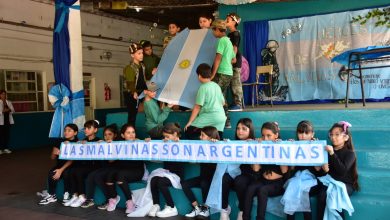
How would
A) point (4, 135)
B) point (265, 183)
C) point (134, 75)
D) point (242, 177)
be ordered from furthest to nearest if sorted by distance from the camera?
point (4, 135) → point (134, 75) → point (242, 177) → point (265, 183)

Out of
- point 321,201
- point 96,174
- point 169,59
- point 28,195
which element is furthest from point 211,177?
point 28,195

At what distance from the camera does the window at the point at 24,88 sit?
31.5 feet

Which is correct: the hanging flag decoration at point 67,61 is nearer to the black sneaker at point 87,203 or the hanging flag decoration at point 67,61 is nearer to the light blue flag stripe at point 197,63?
the black sneaker at point 87,203

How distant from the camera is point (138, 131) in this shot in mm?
5262

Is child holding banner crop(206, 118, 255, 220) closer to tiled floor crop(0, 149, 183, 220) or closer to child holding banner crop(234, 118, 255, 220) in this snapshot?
child holding banner crop(234, 118, 255, 220)

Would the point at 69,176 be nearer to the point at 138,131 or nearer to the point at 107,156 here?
the point at 107,156

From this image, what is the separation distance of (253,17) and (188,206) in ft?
17.3

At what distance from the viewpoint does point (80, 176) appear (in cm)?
433

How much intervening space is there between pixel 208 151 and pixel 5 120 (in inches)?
290

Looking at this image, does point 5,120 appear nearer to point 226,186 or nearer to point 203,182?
point 203,182

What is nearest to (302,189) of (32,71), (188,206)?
(188,206)

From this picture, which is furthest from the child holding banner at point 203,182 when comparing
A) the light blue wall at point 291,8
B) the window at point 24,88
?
the window at point 24,88

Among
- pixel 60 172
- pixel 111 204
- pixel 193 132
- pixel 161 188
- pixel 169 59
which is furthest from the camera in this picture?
pixel 169 59

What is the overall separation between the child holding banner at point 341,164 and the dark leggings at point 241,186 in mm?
607
